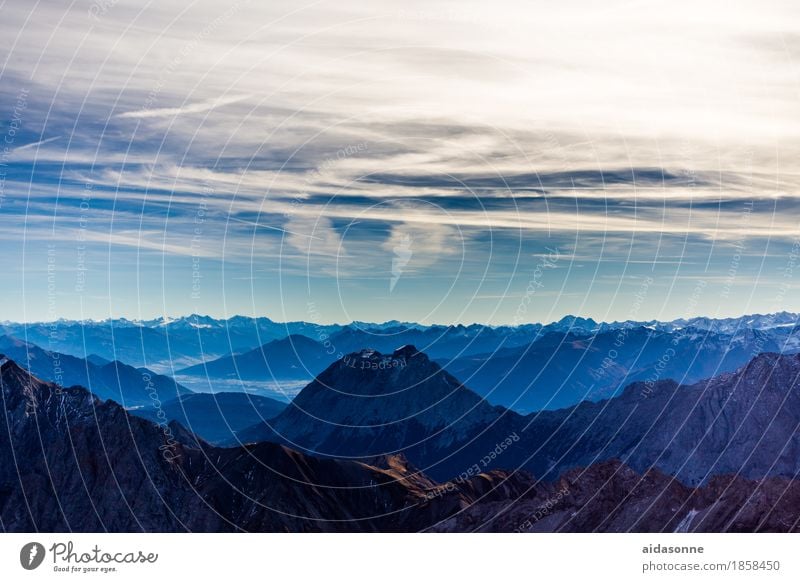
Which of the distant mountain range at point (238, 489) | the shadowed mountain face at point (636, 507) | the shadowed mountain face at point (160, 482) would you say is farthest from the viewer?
the shadowed mountain face at point (160, 482)

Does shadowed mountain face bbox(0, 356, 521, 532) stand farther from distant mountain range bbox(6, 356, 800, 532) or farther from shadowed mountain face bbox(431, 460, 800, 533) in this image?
shadowed mountain face bbox(431, 460, 800, 533)

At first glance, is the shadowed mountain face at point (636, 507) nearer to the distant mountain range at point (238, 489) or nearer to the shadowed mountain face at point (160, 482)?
the distant mountain range at point (238, 489)

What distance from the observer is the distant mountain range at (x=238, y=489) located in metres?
108

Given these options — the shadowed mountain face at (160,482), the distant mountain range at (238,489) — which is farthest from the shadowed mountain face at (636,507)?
the shadowed mountain face at (160,482)

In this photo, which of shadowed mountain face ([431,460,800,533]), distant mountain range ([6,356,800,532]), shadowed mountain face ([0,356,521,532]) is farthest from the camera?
shadowed mountain face ([0,356,521,532])

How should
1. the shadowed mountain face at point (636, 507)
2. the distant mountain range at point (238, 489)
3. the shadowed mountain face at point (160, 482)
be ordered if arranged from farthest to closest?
the shadowed mountain face at point (160, 482) < the distant mountain range at point (238, 489) < the shadowed mountain face at point (636, 507)

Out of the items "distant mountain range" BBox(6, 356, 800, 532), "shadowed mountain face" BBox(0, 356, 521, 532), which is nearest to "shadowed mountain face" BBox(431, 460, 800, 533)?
"distant mountain range" BBox(6, 356, 800, 532)

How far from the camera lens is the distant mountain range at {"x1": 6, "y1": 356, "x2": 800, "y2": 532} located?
10800 centimetres

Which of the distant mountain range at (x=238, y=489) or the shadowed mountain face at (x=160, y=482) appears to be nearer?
the distant mountain range at (x=238, y=489)

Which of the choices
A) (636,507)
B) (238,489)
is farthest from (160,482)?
(636,507)

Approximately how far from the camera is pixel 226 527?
399ft
